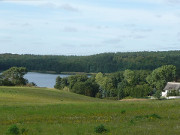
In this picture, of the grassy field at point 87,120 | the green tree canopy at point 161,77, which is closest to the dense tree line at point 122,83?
the green tree canopy at point 161,77

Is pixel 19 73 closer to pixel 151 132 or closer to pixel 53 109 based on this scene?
pixel 53 109

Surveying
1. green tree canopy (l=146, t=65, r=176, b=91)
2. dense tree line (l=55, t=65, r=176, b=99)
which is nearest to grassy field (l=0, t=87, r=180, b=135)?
dense tree line (l=55, t=65, r=176, b=99)

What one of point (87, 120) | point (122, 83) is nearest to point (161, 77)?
point (122, 83)

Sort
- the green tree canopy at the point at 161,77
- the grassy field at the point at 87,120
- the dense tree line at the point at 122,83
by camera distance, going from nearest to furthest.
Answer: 1. the grassy field at the point at 87,120
2. the dense tree line at the point at 122,83
3. the green tree canopy at the point at 161,77

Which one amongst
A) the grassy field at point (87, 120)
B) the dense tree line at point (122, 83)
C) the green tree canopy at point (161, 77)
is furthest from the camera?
the green tree canopy at point (161, 77)

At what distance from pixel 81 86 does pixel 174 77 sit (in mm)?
39309

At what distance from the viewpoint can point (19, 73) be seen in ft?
263

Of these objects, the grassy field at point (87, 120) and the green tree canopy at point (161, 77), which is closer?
the grassy field at point (87, 120)

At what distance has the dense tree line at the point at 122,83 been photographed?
11688cm

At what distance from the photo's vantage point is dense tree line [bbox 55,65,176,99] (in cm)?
11688

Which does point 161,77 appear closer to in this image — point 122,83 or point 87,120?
point 122,83

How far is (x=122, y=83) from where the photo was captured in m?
126

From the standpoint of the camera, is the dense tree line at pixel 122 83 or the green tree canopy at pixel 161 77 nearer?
the dense tree line at pixel 122 83

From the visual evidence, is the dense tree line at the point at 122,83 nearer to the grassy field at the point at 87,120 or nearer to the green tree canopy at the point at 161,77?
the green tree canopy at the point at 161,77
